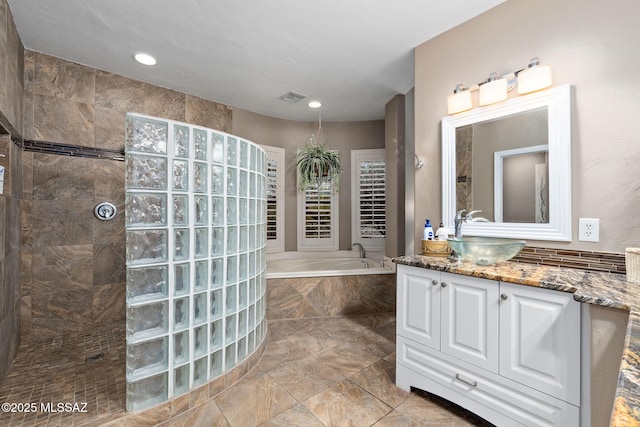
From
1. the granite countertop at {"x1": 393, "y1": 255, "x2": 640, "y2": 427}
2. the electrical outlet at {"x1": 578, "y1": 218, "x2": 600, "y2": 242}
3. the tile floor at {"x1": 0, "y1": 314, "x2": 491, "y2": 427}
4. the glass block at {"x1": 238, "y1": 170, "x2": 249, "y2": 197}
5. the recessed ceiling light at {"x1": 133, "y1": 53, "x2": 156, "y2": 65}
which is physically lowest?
the tile floor at {"x1": 0, "y1": 314, "x2": 491, "y2": 427}

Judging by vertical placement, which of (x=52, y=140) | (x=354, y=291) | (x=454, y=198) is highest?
(x=52, y=140)

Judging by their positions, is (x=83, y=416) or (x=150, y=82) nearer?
(x=83, y=416)

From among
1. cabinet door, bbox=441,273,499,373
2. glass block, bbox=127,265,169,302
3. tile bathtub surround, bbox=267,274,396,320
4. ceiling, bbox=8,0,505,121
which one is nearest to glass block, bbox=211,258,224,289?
glass block, bbox=127,265,169,302

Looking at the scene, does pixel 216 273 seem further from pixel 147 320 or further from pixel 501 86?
pixel 501 86

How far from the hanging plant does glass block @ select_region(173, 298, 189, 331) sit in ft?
8.56

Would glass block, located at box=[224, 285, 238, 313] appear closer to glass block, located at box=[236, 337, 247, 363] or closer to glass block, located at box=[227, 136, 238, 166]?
glass block, located at box=[236, 337, 247, 363]

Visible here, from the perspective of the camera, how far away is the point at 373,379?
1933 mm

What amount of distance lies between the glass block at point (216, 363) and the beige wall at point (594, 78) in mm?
2054

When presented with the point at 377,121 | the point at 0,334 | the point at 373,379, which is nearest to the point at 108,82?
the point at 0,334

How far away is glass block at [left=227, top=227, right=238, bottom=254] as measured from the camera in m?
1.89

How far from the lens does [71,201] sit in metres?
2.56

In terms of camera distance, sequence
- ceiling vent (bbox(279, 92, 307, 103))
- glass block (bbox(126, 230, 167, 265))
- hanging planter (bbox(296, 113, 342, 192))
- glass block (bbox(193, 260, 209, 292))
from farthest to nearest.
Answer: hanging planter (bbox(296, 113, 342, 192))
ceiling vent (bbox(279, 92, 307, 103))
glass block (bbox(193, 260, 209, 292))
glass block (bbox(126, 230, 167, 265))

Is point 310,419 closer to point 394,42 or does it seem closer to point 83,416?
point 83,416

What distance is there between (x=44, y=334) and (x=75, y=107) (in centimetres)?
200
